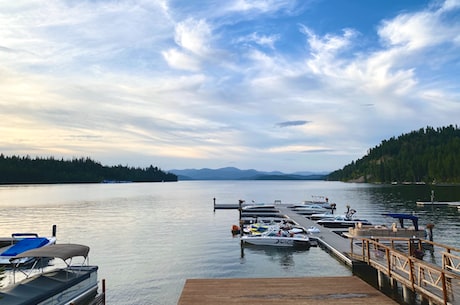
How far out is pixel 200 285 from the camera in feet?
54.7

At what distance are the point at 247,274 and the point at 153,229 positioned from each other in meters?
23.5

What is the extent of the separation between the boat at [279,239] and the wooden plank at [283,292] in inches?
579

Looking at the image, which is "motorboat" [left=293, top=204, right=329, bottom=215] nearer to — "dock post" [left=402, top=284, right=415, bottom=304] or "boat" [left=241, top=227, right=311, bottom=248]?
"boat" [left=241, top=227, right=311, bottom=248]

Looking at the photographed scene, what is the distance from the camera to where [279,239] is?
3234cm


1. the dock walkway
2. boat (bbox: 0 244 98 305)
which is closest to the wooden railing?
the dock walkway

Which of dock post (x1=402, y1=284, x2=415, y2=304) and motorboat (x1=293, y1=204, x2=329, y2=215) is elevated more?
motorboat (x1=293, y1=204, x2=329, y2=215)

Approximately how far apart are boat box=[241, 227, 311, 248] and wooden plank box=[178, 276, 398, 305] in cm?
1470

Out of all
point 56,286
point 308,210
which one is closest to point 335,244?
point 56,286

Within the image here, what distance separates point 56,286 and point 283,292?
10.1m

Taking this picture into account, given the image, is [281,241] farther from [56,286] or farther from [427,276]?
[56,286]

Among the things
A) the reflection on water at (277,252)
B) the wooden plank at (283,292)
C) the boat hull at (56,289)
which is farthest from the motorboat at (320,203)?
the boat hull at (56,289)

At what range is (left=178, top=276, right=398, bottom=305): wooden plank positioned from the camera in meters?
14.5

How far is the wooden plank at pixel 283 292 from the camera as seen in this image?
1452cm

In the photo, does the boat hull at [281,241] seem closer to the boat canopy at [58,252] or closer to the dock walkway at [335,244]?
the dock walkway at [335,244]
